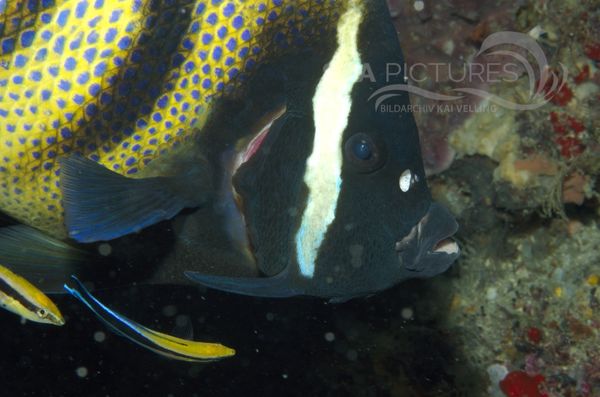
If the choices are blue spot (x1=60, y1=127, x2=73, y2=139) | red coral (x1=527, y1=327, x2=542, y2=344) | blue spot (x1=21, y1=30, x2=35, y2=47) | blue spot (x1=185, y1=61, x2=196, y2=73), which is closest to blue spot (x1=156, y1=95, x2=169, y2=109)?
blue spot (x1=185, y1=61, x2=196, y2=73)

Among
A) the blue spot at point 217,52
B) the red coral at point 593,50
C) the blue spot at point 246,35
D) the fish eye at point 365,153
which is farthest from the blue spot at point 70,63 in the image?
the red coral at point 593,50

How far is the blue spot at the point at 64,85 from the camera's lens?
179 cm

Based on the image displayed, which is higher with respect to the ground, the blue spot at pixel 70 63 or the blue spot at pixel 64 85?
the blue spot at pixel 70 63

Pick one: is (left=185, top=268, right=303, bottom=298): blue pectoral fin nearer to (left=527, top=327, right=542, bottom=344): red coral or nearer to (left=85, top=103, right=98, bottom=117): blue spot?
(left=85, top=103, right=98, bottom=117): blue spot

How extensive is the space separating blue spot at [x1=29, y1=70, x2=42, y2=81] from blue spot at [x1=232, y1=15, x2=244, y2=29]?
70cm

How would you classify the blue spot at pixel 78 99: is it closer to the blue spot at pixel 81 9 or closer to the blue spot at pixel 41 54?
the blue spot at pixel 41 54

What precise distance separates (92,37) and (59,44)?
113mm

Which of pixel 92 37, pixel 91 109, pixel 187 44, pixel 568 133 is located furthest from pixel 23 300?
pixel 568 133

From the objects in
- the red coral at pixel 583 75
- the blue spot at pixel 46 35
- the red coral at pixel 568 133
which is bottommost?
the red coral at pixel 568 133

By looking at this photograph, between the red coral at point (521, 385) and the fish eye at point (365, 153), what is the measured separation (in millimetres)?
2640

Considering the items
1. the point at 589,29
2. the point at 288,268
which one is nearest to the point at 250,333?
the point at 288,268

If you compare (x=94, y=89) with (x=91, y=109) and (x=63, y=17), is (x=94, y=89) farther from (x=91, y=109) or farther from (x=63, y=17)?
(x=63, y=17)

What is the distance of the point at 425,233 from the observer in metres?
1.78

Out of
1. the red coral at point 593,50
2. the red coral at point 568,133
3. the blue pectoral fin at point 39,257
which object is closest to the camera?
the blue pectoral fin at point 39,257
